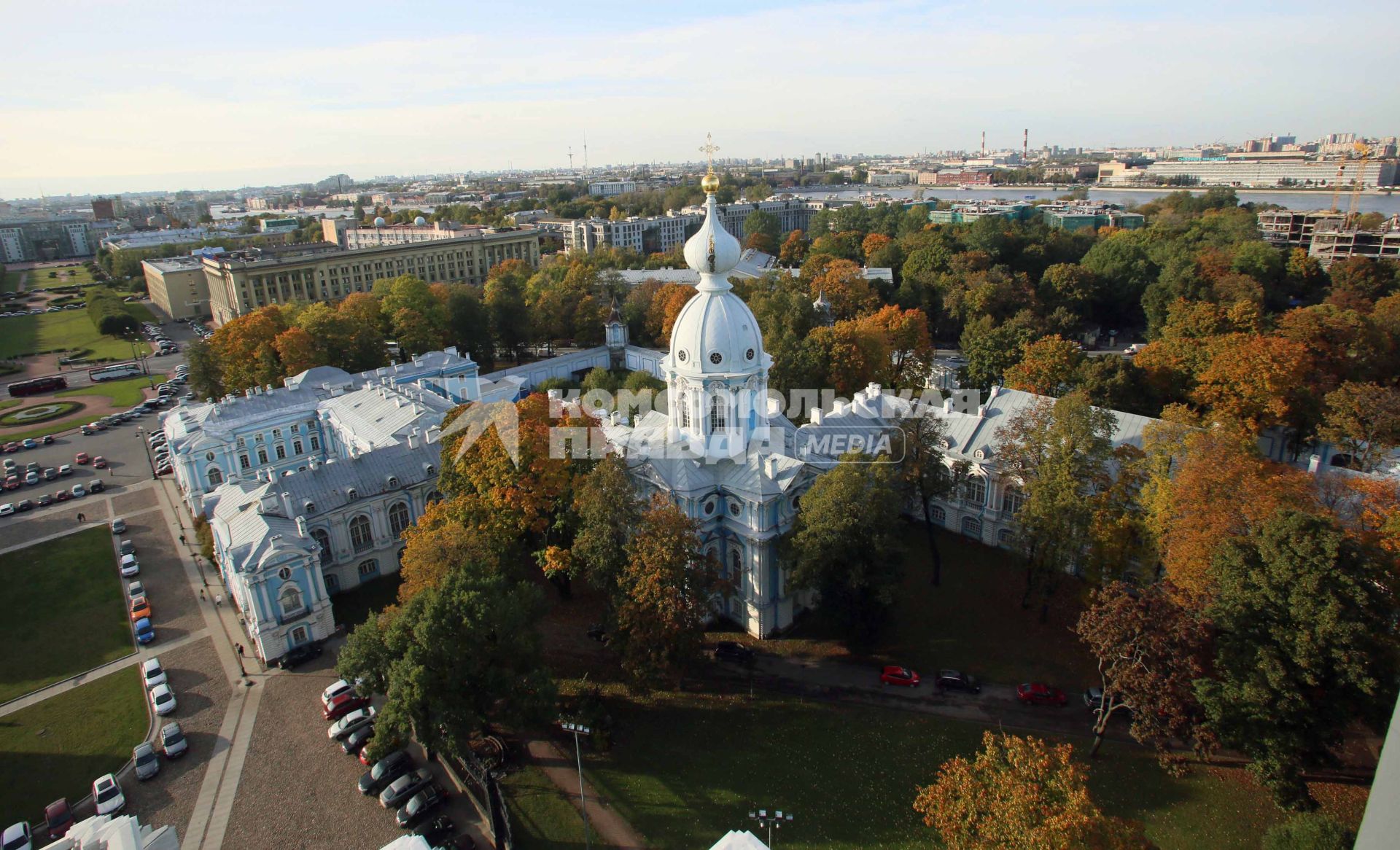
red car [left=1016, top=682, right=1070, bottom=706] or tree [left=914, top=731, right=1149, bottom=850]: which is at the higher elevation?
tree [left=914, top=731, right=1149, bottom=850]

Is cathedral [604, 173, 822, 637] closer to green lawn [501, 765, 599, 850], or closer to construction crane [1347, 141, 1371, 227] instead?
green lawn [501, 765, 599, 850]

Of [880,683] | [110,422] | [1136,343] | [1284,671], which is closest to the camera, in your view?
[1284,671]

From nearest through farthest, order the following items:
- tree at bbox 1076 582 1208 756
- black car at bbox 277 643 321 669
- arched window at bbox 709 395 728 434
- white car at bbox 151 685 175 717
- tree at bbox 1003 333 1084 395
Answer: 1. tree at bbox 1076 582 1208 756
2. white car at bbox 151 685 175 717
3. black car at bbox 277 643 321 669
4. arched window at bbox 709 395 728 434
5. tree at bbox 1003 333 1084 395

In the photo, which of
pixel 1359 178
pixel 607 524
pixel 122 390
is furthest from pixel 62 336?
pixel 1359 178

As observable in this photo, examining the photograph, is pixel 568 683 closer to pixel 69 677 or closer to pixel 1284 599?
pixel 69 677

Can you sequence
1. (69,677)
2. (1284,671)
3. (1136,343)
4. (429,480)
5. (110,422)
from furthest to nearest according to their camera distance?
(1136,343) → (110,422) → (429,480) → (69,677) → (1284,671)

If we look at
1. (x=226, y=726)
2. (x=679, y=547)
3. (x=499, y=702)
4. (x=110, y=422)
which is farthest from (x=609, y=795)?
(x=110, y=422)

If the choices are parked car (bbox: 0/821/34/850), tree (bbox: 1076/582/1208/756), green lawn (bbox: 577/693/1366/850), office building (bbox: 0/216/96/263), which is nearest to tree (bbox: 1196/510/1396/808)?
tree (bbox: 1076/582/1208/756)
